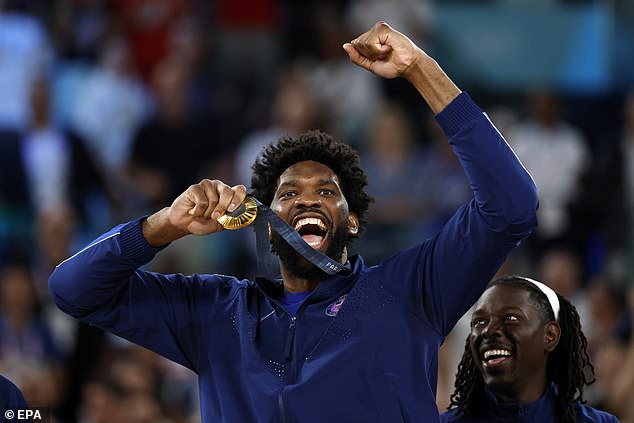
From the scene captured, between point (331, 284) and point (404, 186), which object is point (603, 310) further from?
point (331, 284)

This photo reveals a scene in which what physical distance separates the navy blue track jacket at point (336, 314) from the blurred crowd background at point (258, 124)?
11.3 feet

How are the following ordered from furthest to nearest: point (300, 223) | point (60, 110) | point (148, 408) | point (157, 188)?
point (60, 110)
point (157, 188)
point (148, 408)
point (300, 223)

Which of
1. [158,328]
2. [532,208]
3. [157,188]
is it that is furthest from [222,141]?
[532,208]

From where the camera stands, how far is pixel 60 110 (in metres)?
9.84

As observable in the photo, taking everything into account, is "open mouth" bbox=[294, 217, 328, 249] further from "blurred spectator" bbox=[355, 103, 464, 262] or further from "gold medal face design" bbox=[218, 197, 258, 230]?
"blurred spectator" bbox=[355, 103, 464, 262]

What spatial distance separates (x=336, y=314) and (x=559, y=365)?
0.96 m

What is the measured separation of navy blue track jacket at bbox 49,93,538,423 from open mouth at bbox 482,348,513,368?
1.16ft

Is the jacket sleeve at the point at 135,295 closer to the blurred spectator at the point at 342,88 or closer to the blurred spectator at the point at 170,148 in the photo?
the blurred spectator at the point at 170,148

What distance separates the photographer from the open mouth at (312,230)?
4.11 meters

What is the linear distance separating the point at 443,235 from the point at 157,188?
5510mm

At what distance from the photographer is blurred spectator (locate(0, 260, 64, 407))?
7.66 m

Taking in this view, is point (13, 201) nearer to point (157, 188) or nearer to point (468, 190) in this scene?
point (157, 188)

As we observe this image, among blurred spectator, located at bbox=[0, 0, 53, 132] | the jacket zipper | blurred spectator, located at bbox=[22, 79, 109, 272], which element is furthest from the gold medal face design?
blurred spectator, located at bbox=[0, 0, 53, 132]

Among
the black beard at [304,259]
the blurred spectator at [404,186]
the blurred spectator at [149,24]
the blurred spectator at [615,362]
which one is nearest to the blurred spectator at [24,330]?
the blurred spectator at [404,186]
